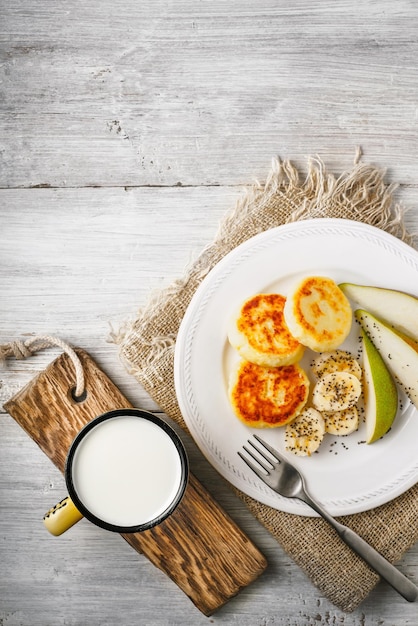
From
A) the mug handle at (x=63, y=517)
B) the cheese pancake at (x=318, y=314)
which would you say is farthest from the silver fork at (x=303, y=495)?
the mug handle at (x=63, y=517)

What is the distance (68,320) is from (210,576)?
29.4 inches

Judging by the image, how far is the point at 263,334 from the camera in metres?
1.30

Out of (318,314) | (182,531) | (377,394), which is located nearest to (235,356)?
(318,314)

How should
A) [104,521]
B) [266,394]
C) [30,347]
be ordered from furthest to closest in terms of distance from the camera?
[30,347] < [266,394] < [104,521]

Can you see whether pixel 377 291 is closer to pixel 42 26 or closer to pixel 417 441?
pixel 417 441

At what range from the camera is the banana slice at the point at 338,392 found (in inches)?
52.1

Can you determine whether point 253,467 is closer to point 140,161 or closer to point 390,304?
point 390,304

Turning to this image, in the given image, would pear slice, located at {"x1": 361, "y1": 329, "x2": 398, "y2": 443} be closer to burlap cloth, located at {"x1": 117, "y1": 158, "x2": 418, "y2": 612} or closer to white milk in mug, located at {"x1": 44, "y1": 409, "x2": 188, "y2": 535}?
burlap cloth, located at {"x1": 117, "y1": 158, "x2": 418, "y2": 612}

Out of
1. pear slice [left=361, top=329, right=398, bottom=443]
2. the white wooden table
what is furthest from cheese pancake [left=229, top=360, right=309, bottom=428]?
the white wooden table

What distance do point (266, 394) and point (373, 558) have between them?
1.52 feet

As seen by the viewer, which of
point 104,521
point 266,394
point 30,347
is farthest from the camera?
point 30,347

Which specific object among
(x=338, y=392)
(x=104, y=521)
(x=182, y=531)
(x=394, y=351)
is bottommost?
(x=182, y=531)

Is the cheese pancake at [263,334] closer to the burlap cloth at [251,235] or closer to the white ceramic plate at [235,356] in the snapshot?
the white ceramic plate at [235,356]

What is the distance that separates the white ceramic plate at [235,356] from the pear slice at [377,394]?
0.18 ft
